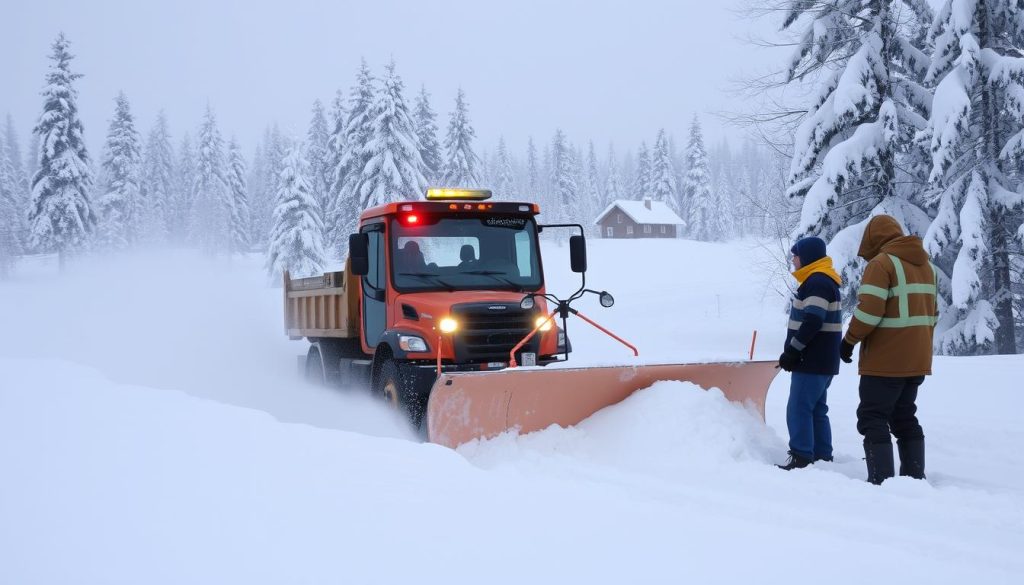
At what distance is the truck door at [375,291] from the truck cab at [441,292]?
0.04 feet

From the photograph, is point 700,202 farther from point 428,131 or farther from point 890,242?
point 890,242

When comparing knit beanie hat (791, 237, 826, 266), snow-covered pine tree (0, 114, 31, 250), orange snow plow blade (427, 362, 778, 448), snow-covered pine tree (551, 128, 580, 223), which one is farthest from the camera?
snow-covered pine tree (551, 128, 580, 223)

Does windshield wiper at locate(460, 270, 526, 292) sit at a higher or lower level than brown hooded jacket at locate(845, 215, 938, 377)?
higher

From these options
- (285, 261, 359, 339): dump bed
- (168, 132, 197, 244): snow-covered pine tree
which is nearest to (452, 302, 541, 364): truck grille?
(285, 261, 359, 339): dump bed

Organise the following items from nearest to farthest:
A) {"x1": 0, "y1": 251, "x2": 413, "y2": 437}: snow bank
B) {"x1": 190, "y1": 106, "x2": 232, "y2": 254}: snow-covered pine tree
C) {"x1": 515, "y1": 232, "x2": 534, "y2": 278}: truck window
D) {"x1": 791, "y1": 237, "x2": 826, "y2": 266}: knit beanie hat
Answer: {"x1": 791, "y1": 237, "x2": 826, "y2": 266}: knit beanie hat < {"x1": 515, "y1": 232, "x2": 534, "y2": 278}: truck window < {"x1": 0, "y1": 251, "x2": 413, "y2": 437}: snow bank < {"x1": 190, "y1": 106, "x2": 232, "y2": 254}: snow-covered pine tree

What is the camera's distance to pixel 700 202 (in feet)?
253

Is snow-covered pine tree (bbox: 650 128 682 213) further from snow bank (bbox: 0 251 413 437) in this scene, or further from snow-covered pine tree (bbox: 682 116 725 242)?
snow bank (bbox: 0 251 413 437)

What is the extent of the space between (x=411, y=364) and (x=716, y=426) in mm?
2882

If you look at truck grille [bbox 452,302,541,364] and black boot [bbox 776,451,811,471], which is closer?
black boot [bbox 776,451,811,471]

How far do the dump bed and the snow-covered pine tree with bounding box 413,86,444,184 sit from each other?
36835 millimetres

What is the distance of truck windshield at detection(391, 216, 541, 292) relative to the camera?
8.04m

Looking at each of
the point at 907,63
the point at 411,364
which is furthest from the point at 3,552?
the point at 907,63

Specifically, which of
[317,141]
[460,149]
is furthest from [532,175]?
[460,149]

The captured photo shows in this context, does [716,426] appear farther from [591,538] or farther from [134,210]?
[134,210]
